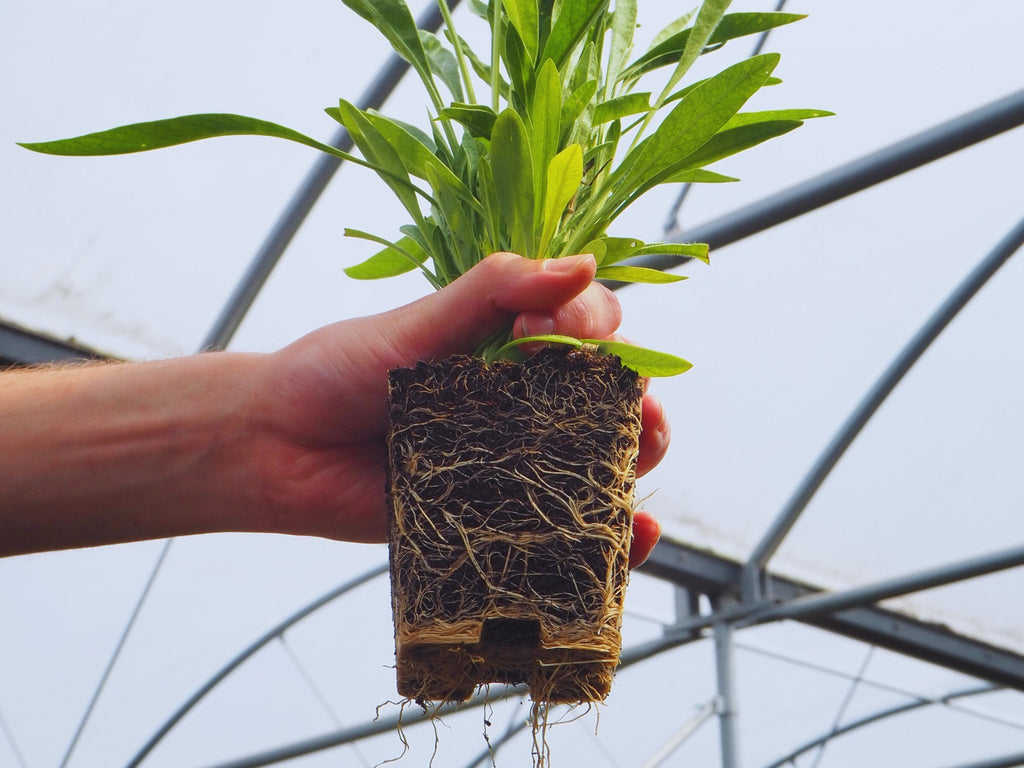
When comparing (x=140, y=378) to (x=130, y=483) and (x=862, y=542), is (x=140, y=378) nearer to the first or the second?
(x=130, y=483)

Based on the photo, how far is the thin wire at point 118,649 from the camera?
13.3 ft

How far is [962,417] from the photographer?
3375 mm

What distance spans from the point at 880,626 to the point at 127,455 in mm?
3222

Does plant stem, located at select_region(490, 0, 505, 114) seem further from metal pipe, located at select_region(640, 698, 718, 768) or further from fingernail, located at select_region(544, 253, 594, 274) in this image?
metal pipe, located at select_region(640, 698, 718, 768)

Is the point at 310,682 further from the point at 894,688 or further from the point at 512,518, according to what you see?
the point at 512,518

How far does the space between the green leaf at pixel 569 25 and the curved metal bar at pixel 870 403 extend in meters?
2.22

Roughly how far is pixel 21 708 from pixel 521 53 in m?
4.13

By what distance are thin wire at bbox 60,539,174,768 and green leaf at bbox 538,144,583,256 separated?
9.88 feet

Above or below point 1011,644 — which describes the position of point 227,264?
above

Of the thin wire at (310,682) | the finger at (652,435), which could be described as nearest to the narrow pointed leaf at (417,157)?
the finger at (652,435)

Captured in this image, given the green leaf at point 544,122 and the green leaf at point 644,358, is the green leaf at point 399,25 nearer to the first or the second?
the green leaf at point 544,122

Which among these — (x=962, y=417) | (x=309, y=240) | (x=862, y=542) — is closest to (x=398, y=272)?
(x=309, y=240)

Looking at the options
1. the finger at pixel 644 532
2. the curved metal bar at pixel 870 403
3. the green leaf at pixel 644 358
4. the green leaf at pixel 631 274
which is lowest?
the curved metal bar at pixel 870 403

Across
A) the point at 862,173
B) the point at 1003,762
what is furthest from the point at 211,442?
the point at 1003,762
